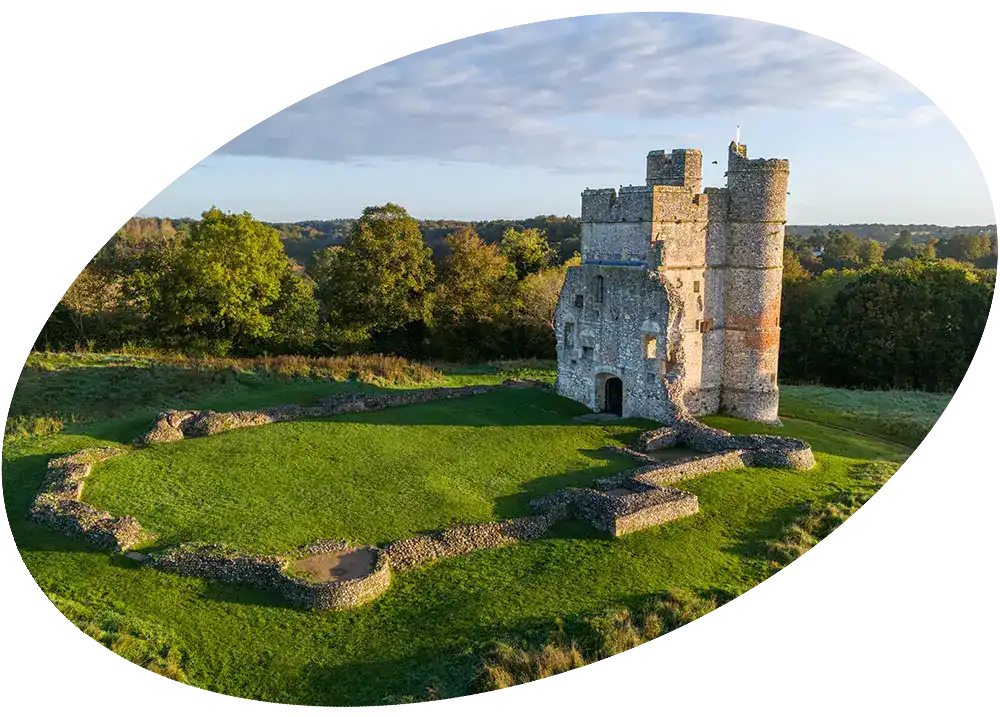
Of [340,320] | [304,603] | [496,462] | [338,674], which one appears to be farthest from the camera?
[340,320]

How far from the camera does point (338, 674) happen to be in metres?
10.4

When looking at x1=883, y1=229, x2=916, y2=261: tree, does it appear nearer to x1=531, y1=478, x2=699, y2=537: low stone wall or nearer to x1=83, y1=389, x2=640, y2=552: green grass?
x1=83, y1=389, x2=640, y2=552: green grass

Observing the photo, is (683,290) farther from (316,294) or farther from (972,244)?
(316,294)

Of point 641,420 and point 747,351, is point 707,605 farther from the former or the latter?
point 747,351

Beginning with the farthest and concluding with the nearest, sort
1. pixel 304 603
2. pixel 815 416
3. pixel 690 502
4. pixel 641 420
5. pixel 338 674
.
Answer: pixel 815 416 → pixel 641 420 → pixel 690 502 → pixel 304 603 → pixel 338 674

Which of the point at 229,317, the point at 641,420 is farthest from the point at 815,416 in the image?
the point at 229,317

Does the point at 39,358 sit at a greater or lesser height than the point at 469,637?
greater

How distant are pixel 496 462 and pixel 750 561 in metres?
7.43

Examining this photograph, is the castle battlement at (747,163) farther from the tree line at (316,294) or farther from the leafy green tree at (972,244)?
the tree line at (316,294)

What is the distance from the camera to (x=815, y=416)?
2702 centimetres

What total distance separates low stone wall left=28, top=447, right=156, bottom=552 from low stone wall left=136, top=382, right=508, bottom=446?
11.9 feet

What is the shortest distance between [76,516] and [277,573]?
507 cm

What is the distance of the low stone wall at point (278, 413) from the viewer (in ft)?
69.5

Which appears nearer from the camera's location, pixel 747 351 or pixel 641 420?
pixel 641 420
